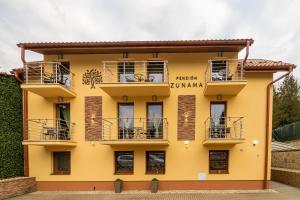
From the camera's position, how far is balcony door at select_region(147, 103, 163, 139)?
10.2 meters

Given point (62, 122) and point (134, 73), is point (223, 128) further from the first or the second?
point (62, 122)

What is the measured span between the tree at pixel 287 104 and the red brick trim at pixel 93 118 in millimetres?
28862

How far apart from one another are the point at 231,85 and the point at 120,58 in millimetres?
5878

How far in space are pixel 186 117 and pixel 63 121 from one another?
673 cm

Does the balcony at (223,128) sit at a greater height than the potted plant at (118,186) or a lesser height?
greater

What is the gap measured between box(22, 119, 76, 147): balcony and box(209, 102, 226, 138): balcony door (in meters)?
7.35

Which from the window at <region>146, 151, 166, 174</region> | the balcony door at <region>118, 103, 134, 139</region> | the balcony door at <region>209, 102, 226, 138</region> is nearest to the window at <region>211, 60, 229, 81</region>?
the balcony door at <region>209, 102, 226, 138</region>

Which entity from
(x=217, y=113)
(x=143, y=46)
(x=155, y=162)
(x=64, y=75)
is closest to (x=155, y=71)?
(x=143, y=46)

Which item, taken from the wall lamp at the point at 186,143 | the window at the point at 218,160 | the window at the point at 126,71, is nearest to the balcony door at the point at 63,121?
the window at the point at 126,71

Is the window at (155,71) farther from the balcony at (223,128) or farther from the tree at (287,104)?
the tree at (287,104)

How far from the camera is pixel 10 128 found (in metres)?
9.90

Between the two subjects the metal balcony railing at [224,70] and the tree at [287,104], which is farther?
the tree at [287,104]

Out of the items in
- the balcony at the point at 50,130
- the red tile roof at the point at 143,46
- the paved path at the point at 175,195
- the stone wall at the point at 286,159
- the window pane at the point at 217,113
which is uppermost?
the red tile roof at the point at 143,46

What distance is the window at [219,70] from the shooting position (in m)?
10.2
